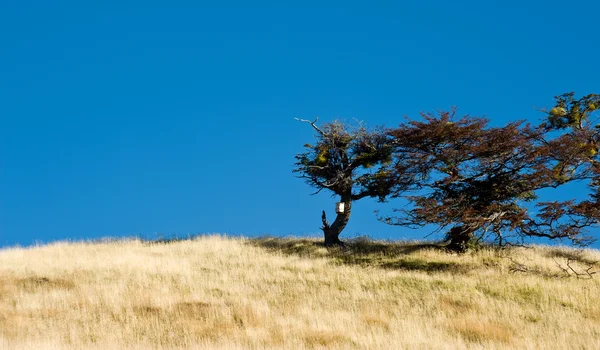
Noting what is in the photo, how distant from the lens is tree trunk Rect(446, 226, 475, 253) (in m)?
23.5

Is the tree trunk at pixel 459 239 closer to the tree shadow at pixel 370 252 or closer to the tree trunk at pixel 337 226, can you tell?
the tree shadow at pixel 370 252

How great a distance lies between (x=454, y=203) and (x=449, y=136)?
3086 millimetres

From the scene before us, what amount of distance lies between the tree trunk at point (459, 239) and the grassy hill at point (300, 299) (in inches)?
28.4

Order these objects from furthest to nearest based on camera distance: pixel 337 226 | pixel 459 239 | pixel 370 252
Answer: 1. pixel 337 226
2. pixel 370 252
3. pixel 459 239

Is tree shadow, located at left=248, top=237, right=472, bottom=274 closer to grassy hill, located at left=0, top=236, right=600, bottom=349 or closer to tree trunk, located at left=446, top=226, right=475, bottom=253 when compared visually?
grassy hill, located at left=0, top=236, right=600, bottom=349

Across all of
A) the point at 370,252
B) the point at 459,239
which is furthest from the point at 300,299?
the point at 459,239

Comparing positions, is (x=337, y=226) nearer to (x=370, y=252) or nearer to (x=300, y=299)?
(x=370, y=252)

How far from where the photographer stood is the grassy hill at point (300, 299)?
42.0 feet

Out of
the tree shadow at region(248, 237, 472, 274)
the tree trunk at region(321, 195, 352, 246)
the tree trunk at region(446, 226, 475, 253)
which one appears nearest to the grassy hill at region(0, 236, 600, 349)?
the tree shadow at region(248, 237, 472, 274)

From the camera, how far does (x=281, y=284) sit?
1844cm

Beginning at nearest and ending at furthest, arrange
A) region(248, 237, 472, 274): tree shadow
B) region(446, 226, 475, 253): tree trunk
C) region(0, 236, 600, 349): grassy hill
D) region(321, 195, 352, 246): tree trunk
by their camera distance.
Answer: region(0, 236, 600, 349): grassy hill < region(248, 237, 472, 274): tree shadow < region(446, 226, 475, 253): tree trunk < region(321, 195, 352, 246): tree trunk

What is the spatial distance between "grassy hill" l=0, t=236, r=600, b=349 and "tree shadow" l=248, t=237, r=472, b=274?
11cm

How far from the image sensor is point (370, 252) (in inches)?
979

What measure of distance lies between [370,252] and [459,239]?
3935mm
